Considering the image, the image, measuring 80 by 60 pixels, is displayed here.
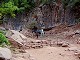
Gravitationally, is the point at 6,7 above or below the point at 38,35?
above

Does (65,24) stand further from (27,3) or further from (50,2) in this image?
(27,3)

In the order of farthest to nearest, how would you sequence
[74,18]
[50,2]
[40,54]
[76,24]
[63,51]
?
[50,2]
[74,18]
[76,24]
[63,51]
[40,54]

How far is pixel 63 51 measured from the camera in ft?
37.2

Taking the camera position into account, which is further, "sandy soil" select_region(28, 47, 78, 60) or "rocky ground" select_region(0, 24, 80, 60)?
"sandy soil" select_region(28, 47, 78, 60)

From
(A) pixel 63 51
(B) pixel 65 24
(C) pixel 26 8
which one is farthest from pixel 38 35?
(A) pixel 63 51

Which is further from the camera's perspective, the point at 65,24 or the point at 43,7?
the point at 43,7

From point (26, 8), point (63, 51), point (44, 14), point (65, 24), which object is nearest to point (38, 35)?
point (65, 24)

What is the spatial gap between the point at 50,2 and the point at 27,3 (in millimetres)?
2771

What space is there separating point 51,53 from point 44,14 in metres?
12.1

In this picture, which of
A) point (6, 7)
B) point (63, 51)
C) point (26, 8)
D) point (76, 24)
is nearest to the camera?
point (63, 51)

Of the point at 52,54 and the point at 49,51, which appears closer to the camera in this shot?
the point at 52,54

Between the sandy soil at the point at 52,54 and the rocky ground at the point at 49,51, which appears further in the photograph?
the sandy soil at the point at 52,54

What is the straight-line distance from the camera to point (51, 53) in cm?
1088

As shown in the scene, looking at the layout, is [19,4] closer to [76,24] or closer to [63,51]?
[76,24]
